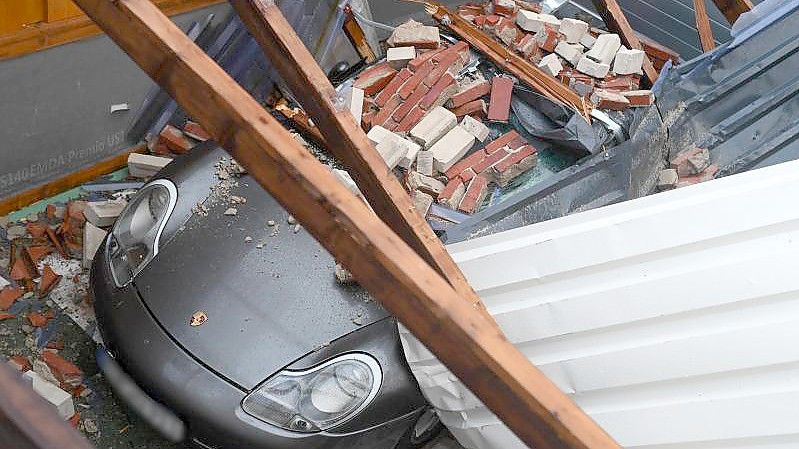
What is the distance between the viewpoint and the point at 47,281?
3.38 meters

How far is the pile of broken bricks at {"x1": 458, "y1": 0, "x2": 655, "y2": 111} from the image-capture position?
12.1 ft

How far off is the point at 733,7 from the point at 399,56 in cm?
199

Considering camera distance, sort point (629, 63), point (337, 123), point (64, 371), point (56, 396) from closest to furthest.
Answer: point (337, 123)
point (56, 396)
point (64, 371)
point (629, 63)

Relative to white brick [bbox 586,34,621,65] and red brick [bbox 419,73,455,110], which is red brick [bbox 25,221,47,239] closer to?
red brick [bbox 419,73,455,110]

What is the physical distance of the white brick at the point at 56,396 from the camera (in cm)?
279

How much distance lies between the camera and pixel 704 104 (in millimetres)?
3508

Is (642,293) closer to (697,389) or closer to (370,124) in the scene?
(697,389)

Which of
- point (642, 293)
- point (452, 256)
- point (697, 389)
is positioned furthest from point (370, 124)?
point (697, 389)

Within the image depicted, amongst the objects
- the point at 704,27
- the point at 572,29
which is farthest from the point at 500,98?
the point at 704,27

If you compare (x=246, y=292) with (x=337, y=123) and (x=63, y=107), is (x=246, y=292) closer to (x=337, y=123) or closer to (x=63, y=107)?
(x=337, y=123)

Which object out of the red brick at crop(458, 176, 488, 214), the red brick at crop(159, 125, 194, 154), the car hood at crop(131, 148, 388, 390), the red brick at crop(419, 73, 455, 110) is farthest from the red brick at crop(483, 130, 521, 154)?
the red brick at crop(159, 125, 194, 154)

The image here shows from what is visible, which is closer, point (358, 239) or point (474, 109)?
point (358, 239)

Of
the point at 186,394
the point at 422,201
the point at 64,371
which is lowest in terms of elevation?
the point at 64,371

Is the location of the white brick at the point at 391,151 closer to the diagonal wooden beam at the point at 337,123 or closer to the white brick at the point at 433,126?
the white brick at the point at 433,126
